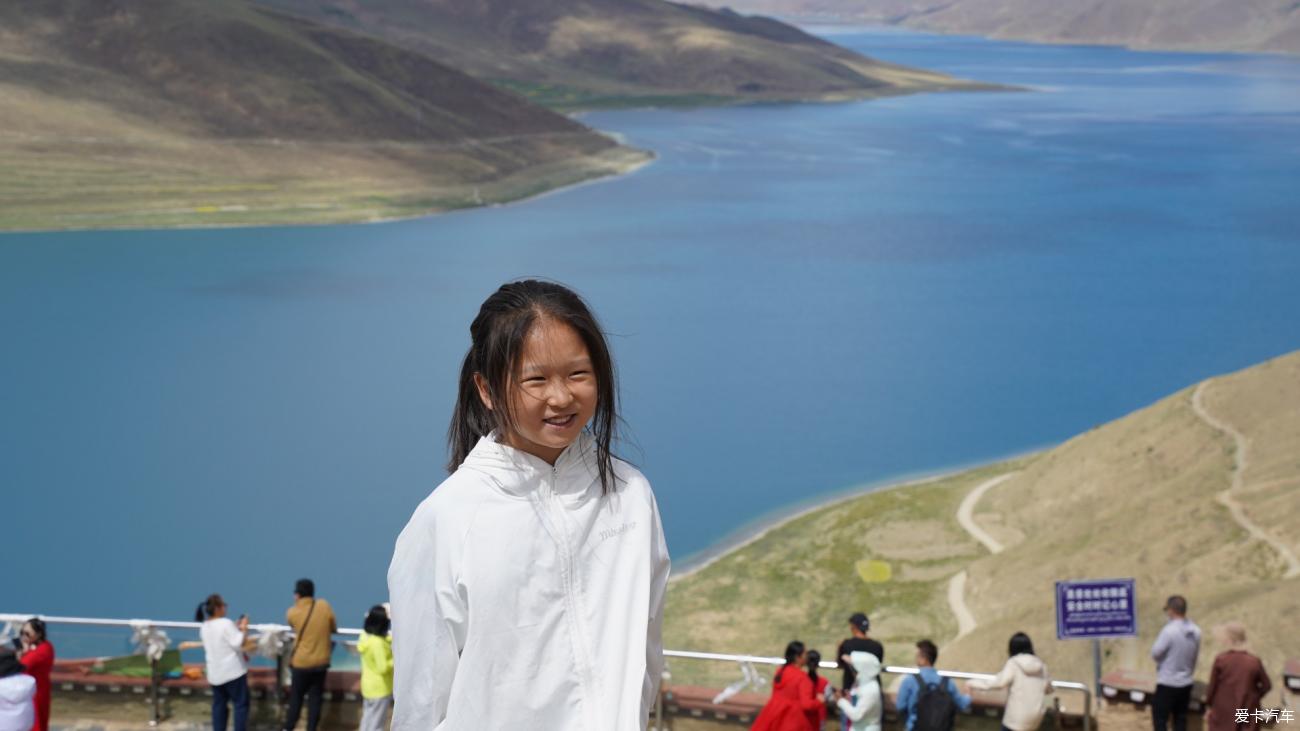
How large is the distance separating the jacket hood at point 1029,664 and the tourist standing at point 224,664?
133 inches

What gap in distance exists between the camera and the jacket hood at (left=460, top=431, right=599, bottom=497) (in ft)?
7.54

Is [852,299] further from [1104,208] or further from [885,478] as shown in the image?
[1104,208]

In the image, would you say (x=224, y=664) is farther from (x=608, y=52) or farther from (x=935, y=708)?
(x=608, y=52)

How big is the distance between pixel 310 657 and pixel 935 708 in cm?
271

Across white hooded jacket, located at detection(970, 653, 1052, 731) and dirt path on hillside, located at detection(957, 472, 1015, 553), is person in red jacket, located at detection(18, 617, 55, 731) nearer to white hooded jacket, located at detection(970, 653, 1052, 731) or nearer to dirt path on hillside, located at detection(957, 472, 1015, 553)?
white hooded jacket, located at detection(970, 653, 1052, 731)

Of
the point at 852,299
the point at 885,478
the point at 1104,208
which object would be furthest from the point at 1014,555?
the point at 1104,208

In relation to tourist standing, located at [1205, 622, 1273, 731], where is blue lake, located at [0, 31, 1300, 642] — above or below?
above

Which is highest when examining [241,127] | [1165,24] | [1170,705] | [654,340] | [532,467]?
[1165,24]

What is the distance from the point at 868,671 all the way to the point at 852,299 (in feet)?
118

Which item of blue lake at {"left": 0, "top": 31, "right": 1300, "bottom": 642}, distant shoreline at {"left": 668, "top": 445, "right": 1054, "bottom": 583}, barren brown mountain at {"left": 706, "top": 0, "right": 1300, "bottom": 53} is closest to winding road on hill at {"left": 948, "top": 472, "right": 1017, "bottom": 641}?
distant shoreline at {"left": 668, "top": 445, "right": 1054, "bottom": 583}

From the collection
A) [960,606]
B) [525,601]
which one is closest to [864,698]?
[525,601]

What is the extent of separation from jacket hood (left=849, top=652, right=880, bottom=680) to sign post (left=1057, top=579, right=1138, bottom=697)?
5.78 feet

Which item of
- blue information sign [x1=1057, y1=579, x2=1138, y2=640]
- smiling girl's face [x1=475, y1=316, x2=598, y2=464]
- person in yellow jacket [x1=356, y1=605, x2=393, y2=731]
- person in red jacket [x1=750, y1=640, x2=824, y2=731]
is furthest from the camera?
blue information sign [x1=1057, y1=579, x2=1138, y2=640]

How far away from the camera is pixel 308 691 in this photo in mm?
7238
